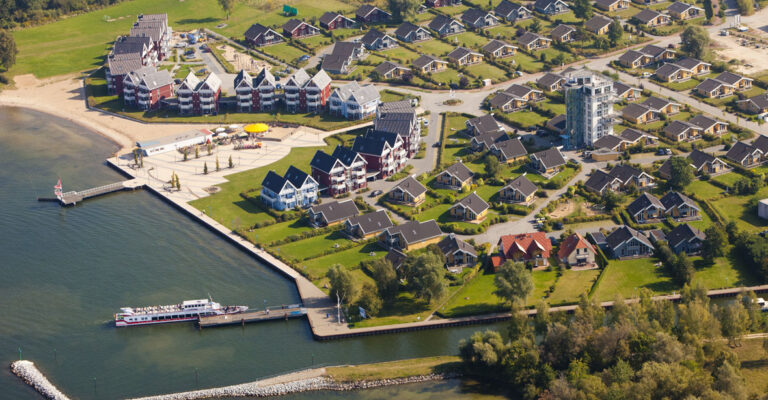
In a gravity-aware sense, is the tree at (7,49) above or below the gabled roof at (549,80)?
above

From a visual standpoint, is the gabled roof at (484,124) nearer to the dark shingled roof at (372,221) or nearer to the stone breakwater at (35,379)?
the dark shingled roof at (372,221)

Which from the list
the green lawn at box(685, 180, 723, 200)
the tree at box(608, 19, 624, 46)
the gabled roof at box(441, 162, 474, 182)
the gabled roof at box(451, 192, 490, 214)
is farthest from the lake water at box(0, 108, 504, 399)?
the tree at box(608, 19, 624, 46)

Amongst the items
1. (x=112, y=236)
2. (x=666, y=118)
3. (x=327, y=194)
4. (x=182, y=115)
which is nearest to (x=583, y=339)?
(x=327, y=194)

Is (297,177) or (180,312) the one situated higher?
(297,177)

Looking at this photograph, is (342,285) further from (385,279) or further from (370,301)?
(385,279)

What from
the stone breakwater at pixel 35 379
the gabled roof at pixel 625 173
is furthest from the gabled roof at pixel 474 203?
the stone breakwater at pixel 35 379

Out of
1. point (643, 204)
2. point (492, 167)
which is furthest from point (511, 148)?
point (643, 204)
